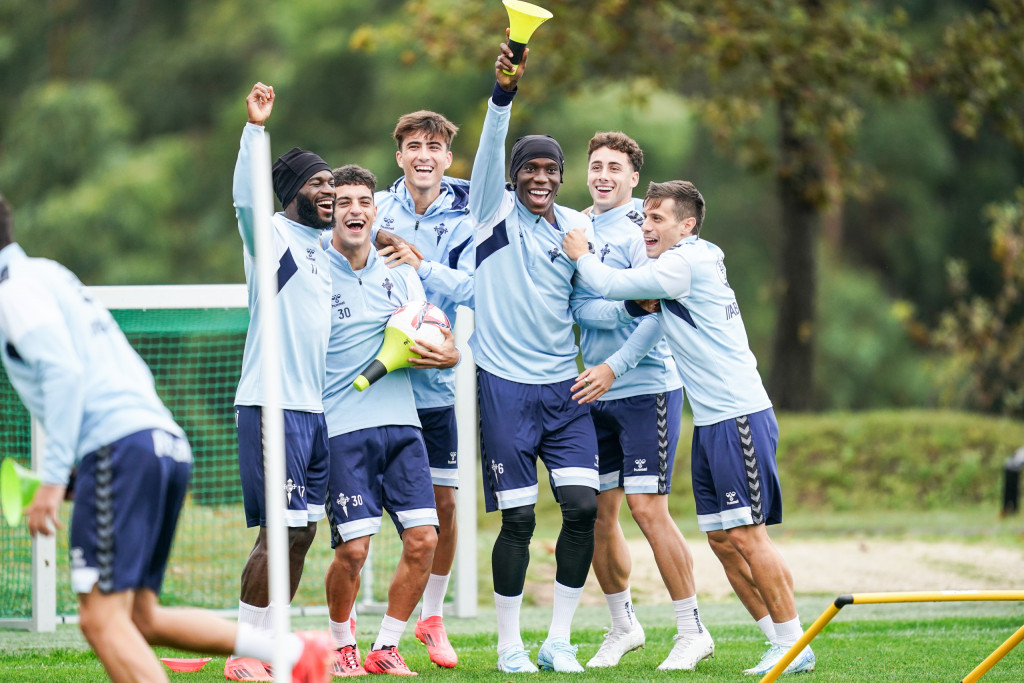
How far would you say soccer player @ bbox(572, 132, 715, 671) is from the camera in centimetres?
620

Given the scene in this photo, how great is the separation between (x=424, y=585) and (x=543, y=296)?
158 centimetres

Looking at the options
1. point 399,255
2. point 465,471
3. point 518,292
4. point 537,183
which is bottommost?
point 465,471

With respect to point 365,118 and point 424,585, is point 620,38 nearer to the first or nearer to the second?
point 365,118

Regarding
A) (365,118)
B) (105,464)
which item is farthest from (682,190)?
(365,118)

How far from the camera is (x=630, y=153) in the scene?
6.55 meters

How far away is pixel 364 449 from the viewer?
5781mm

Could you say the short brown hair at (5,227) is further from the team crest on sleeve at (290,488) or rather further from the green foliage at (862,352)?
the green foliage at (862,352)

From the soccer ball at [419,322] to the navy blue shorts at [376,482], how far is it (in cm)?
46

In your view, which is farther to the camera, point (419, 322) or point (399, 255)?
point (399, 255)

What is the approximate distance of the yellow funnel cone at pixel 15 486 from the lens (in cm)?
423

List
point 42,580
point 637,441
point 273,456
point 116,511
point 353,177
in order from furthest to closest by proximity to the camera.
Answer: point 42,580, point 637,441, point 353,177, point 116,511, point 273,456

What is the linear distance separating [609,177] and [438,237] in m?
1.01

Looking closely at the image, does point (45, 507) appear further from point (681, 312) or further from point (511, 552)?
point (681, 312)

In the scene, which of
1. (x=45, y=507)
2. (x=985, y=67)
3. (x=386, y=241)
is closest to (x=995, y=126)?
(x=985, y=67)
